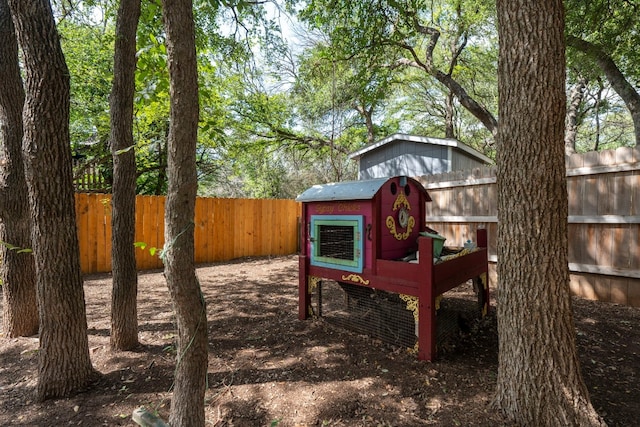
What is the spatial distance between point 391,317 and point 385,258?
24.4 inches

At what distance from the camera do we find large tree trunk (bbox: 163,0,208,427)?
4.33ft

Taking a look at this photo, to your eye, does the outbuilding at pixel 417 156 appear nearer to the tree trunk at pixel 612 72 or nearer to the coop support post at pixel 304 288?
the tree trunk at pixel 612 72

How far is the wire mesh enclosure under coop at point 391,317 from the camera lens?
9.24ft

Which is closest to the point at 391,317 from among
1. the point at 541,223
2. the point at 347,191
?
the point at 347,191

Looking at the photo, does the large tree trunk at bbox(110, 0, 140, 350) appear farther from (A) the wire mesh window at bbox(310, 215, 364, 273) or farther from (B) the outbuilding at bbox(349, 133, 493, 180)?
(B) the outbuilding at bbox(349, 133, 493, 180)

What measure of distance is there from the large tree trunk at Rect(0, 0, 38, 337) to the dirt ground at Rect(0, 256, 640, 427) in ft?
1.08

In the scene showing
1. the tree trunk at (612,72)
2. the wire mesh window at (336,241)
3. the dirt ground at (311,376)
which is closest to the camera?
the dirt ground at (311,376)

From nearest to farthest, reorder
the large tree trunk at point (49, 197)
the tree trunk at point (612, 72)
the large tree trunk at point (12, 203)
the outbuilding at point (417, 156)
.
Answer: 1. the large tree trunk at point (49, 197)
2. the large tree trunk at point (12, 203)
3. the tree trunk at point (612, 72)
4. the outbuilding at point (417, 156)

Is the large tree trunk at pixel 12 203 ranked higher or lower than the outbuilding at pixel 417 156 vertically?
lower

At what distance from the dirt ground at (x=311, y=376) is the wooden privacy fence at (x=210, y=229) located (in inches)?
102

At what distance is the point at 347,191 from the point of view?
3025 mm

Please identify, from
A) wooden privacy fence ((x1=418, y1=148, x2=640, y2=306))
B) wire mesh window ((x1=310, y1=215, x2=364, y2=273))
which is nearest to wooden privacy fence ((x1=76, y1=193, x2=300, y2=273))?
wire mesh window ((x1=310, y1=215, x2=364, y2=273))

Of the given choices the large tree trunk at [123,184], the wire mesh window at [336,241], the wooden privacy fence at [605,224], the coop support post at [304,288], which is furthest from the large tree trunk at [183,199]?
the wooden privacy fence at [605,224]

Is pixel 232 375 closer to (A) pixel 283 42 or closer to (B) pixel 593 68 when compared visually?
(A) pixel 283 42
